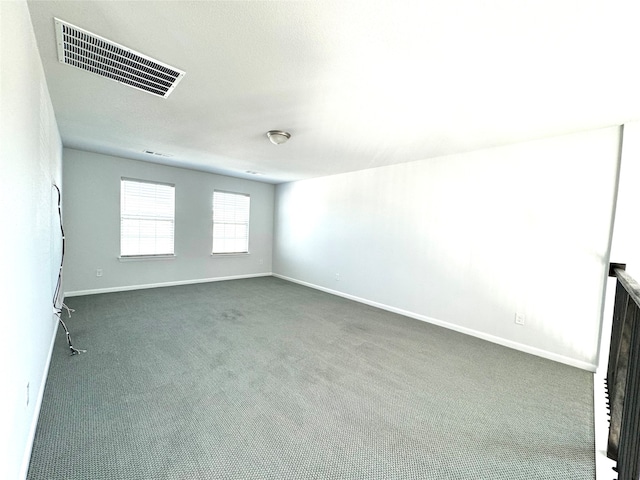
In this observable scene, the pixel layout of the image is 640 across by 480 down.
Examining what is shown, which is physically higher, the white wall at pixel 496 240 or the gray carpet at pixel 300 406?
the white wall at pixel 496 240

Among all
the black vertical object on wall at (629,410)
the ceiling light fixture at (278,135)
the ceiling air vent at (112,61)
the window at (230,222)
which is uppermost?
the ceiling air vent at (112,61)

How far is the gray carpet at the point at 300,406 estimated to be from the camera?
156 cm

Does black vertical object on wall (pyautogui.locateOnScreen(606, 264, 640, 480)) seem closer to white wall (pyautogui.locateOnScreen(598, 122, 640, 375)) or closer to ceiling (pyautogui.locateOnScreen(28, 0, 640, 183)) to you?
white wall (pyautogui.locateOnScreen(598, 122, 640, 375))

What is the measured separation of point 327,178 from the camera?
5.82m

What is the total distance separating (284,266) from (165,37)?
5.61 m

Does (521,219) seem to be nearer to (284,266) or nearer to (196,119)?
(196,119)

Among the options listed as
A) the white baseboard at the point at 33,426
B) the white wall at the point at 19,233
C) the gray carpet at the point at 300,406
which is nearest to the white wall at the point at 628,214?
the gray carpet at the point at 300,406

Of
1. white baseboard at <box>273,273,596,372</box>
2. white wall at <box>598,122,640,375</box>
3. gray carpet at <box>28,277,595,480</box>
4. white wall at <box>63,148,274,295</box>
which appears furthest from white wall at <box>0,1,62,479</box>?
white wall at <box>598,122,640,375</box>

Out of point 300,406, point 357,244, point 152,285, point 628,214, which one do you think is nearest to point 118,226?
point 152,285

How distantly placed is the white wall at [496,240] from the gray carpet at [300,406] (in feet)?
1.54

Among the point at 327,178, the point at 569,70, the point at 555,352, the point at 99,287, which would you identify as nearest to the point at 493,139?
the point at 569,70

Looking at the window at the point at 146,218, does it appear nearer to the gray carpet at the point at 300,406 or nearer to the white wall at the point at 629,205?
the gray carpet at the point at 300,406

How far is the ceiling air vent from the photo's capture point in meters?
1.68

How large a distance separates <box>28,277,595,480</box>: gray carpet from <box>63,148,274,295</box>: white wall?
1561 mm
